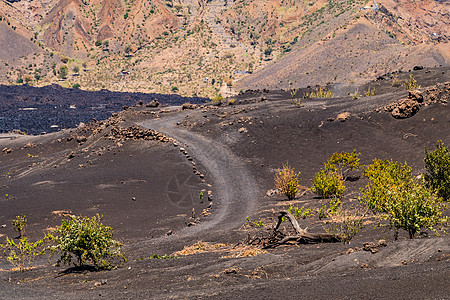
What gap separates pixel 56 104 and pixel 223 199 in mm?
75187

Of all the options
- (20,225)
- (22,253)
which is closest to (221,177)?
(20,225)

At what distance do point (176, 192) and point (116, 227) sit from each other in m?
6.46

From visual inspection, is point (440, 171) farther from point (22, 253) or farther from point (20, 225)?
point (20, 225)

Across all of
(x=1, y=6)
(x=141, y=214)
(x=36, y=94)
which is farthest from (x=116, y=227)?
(x=1, y=6)

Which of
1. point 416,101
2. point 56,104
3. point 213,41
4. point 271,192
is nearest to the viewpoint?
point 271,192

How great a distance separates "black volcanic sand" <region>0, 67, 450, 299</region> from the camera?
10062 millimetres

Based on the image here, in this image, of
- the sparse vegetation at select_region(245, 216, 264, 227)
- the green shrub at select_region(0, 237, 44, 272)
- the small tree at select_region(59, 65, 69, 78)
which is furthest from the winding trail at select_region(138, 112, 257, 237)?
the small tree at select_region(59, 65, 69, 78)

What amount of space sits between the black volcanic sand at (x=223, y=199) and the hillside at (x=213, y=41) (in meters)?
55.3

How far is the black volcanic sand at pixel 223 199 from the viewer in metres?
10.1

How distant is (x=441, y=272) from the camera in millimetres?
9297

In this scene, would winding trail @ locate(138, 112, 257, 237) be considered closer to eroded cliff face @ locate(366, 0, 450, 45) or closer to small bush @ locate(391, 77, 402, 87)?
small bush @ locate(391, 77, 402, 87)

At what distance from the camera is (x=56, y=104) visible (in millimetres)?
92188

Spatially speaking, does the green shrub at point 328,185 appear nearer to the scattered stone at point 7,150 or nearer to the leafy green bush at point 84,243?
the leafy green bush at point 84,243

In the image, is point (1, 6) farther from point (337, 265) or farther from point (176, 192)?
point (337, 265)
